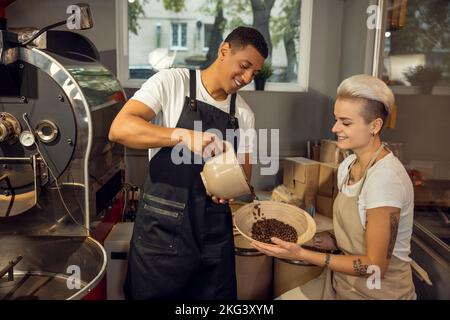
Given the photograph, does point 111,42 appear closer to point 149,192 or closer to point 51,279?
point 149,192

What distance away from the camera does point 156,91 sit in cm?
171

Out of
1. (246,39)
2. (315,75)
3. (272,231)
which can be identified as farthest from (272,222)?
(315,75)

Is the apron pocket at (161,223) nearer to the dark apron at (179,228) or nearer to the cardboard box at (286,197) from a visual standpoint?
the dark apron at (179,228)

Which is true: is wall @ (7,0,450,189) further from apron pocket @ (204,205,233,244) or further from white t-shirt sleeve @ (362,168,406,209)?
apron pocket @ (204,205,233,244)

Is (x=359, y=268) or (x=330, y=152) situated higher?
(x=330, y=152)

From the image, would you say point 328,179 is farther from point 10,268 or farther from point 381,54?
point 10,268

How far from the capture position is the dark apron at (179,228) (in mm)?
1747

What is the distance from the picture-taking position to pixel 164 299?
1817 mm

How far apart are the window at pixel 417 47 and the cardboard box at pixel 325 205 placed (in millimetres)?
840

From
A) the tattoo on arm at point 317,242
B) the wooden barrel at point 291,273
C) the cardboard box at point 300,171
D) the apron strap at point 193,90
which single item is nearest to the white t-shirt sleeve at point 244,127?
the apron strap at point 193,90

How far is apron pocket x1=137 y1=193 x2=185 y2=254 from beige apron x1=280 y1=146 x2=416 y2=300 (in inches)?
23.3

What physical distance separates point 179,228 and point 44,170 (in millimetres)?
600
